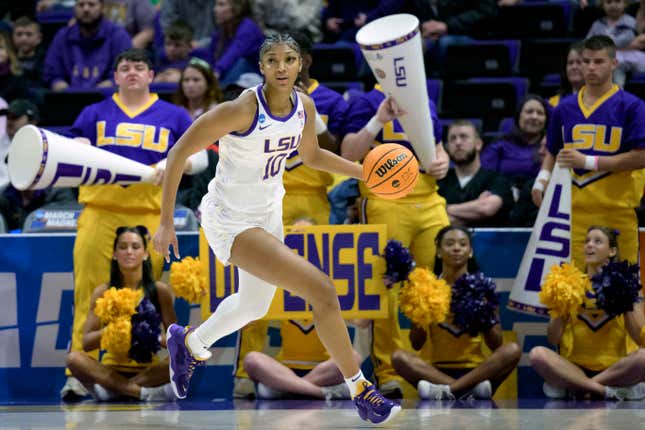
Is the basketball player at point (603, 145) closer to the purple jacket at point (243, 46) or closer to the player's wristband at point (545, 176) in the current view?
the player's wristband at point (545, 176)

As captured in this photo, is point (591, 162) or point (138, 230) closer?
point (591, 162)

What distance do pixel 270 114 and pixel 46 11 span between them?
304 inches

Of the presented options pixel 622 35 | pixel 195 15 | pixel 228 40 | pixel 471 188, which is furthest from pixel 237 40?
pixel 622 35

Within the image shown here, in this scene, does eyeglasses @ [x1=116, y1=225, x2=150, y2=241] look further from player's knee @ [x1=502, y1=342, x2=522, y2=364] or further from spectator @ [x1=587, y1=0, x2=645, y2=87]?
spectator @ [x1=587, y1=0, x2=645, y2=87]

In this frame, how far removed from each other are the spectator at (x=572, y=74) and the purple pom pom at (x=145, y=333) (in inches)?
132

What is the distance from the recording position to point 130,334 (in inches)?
285

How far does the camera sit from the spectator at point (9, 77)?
10.4m

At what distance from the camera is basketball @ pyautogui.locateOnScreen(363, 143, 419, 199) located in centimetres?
577

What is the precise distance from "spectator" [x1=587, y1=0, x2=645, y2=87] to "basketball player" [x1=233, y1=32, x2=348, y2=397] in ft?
9.46

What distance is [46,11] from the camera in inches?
492

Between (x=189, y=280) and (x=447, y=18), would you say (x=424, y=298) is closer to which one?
(x=189, y=280)

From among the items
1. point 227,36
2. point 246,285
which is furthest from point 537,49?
point 246,285

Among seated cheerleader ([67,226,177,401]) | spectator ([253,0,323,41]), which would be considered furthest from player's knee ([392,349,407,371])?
spectator ([253,0,323,41])

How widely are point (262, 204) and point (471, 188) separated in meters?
2.84
